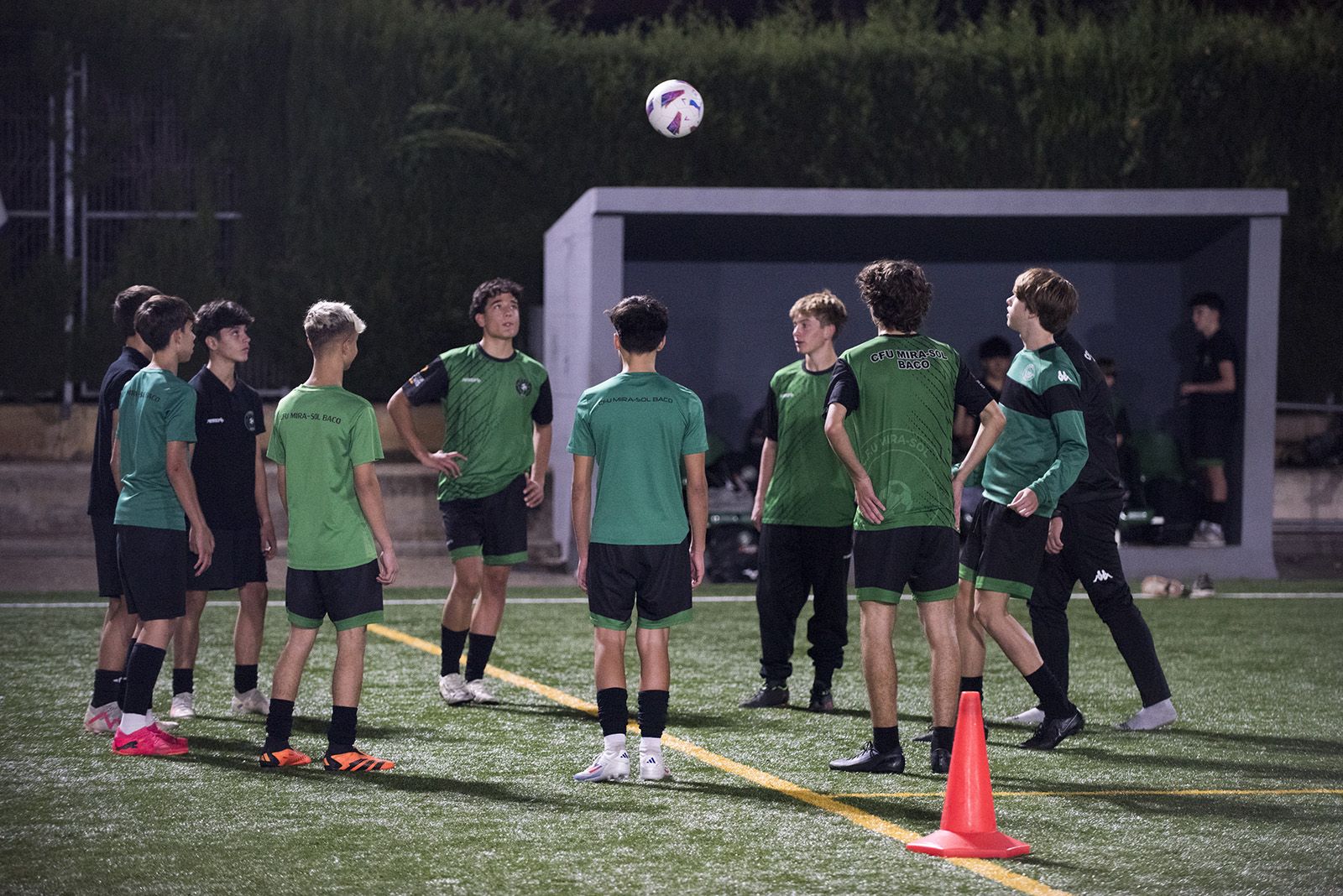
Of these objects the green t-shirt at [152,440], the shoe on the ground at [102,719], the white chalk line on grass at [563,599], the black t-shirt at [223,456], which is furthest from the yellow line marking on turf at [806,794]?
the white chalk line on grass at [563,599]

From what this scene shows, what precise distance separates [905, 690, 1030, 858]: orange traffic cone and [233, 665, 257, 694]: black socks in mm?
3561

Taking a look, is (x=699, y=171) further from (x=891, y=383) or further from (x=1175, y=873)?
(x=1175, y=873)

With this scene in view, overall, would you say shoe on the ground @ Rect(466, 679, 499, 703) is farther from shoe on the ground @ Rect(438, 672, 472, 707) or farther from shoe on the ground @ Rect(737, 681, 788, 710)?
shoe on the ground @ Rect(737, 681, 788, 710)

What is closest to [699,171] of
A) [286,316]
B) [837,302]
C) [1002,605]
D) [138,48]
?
[286,316]

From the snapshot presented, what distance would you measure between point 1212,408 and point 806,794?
→ 356 inches

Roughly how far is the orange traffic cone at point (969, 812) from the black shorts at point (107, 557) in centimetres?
372

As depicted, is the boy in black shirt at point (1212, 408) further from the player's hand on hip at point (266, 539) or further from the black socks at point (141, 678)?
the black socks at point (141, 678)

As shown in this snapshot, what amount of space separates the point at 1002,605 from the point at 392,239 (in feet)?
39.1

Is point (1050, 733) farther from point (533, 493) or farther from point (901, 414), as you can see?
point (533, 493)

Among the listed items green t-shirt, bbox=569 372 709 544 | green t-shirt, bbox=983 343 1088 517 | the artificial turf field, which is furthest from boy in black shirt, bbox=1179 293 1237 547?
green t-shirt, bbox=569 372 709 544

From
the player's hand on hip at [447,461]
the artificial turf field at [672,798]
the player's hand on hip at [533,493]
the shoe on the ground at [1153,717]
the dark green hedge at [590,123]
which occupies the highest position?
the dark green hedge at [590,123]

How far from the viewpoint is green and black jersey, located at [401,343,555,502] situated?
7.96m

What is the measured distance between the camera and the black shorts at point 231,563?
7277 millimetres

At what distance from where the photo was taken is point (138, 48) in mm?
17609
